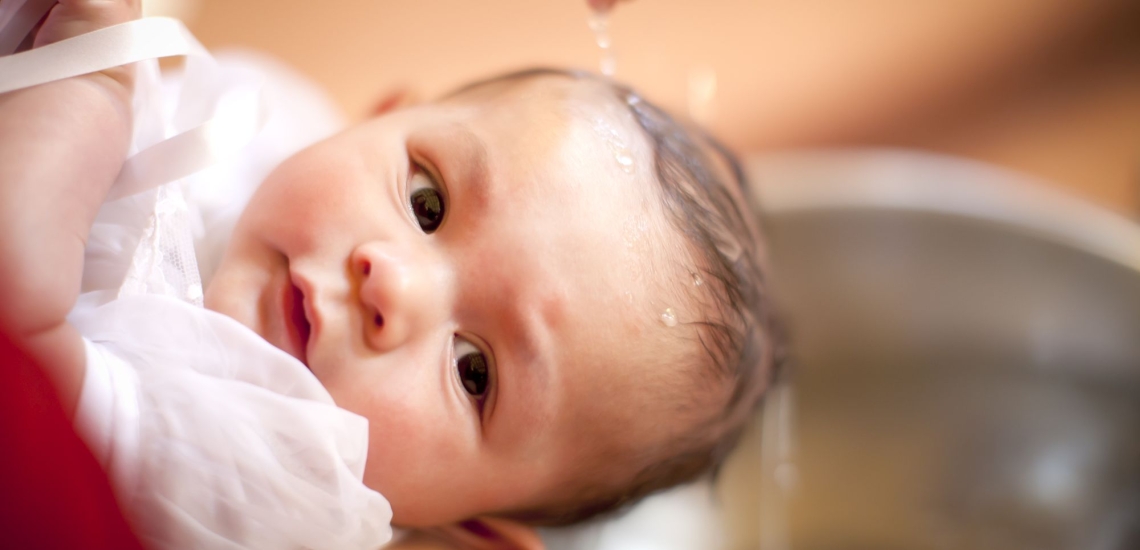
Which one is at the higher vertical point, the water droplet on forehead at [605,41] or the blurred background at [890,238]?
the water droplet on forehead at [605,41]

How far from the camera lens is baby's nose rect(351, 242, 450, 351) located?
473mm

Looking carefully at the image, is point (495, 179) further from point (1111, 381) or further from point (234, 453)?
point (1111, 381)

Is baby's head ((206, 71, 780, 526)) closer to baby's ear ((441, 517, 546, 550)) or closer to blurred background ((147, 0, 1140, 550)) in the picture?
baby's ear ((441, 517, 546, 550))

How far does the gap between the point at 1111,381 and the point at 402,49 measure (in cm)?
96

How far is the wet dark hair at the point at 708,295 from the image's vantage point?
56cm

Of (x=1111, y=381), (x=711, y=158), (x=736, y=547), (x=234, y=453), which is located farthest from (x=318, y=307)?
(x=1111, y=381)

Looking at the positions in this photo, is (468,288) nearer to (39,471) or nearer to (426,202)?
(426,202)

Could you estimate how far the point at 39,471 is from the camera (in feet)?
1.01

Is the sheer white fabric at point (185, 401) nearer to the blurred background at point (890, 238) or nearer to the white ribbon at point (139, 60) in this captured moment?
the white ribbon at point (139, 60)

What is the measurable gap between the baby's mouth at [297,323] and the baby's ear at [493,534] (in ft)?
0.74

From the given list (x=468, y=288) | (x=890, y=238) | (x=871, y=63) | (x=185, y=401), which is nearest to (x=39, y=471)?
(x=185, y=401)

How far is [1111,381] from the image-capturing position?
88 cm

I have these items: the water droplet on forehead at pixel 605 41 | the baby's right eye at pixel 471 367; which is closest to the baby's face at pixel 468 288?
the baby's right eye at pixel 471 367

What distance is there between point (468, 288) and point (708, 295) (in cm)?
16
